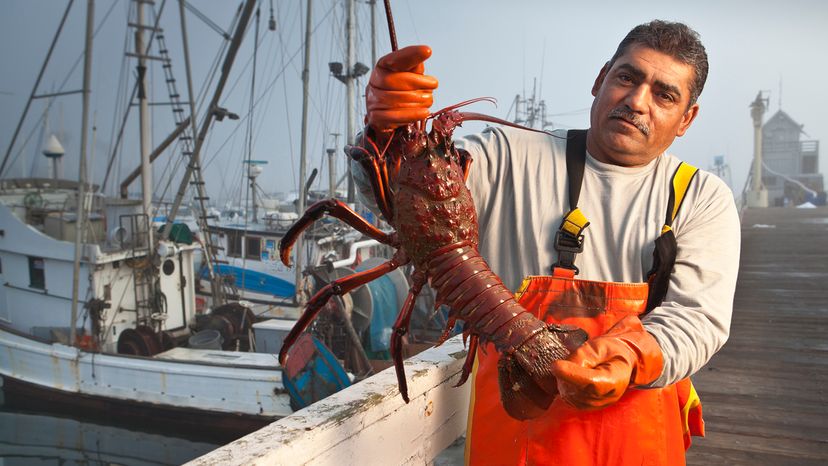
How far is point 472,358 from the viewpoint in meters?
2.56

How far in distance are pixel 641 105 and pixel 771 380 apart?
433cm

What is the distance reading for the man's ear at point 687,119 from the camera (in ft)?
7.38

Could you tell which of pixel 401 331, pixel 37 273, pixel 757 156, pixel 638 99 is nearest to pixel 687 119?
pixel 638 99

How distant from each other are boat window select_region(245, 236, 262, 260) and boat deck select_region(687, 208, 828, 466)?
16.4 m

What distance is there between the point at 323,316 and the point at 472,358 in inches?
358

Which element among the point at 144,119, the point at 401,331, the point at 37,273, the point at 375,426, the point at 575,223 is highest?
the point at 144,119

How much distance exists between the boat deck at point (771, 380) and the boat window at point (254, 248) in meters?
16.4

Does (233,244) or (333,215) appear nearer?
(333,215)

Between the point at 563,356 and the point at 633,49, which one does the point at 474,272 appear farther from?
the point at 633,49

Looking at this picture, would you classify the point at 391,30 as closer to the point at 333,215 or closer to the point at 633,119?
the point at 333,215

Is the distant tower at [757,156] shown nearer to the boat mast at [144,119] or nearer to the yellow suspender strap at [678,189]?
the boat mast at [144,119]

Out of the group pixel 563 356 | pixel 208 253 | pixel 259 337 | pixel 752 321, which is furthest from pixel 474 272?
pixel 208 253

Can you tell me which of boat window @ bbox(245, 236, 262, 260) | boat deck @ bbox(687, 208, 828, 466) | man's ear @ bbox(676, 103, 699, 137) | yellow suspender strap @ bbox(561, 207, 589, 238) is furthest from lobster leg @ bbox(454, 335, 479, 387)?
boat window @ bbox(245, 236, 262, 260)

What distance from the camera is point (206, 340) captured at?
1422cm
